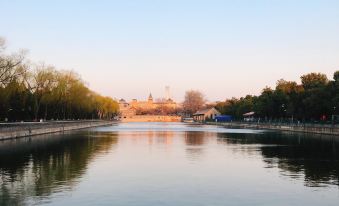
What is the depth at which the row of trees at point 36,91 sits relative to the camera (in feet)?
223

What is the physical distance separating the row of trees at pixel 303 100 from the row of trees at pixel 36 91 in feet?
147

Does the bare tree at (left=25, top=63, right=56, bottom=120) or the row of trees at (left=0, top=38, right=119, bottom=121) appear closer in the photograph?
the row of trees at (left=0, top=38, right=119, bottom=121)

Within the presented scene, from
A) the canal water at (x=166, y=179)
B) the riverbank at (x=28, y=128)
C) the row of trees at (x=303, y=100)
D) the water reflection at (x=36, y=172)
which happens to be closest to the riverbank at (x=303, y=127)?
the row of trees at (x=303, y=100)

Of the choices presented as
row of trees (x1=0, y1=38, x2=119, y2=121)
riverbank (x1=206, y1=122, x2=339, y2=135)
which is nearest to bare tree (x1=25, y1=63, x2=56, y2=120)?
row of trees (x1=0, y1=38, x2=119, y2=121)

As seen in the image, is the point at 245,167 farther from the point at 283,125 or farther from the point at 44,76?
the point at 283,125

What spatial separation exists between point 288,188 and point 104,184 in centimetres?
881

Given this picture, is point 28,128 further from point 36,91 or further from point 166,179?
point 166,179

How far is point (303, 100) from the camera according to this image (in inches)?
3656

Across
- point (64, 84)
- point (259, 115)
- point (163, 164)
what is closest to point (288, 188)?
point (163, 164)

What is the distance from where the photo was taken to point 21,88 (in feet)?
265

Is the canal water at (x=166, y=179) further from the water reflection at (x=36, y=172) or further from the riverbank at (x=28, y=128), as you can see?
the riverbank at (x=28, y=128)

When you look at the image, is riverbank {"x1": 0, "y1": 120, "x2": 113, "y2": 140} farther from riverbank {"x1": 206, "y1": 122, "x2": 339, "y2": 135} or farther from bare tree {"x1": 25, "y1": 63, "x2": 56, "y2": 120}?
riverbank {"x1": 206, "y1": 122, "x2": 339, "y2": 135}

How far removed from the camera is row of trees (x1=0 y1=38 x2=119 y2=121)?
68.1 m

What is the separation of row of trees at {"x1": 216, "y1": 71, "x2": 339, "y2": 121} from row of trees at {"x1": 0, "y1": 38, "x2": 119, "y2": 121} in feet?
147
